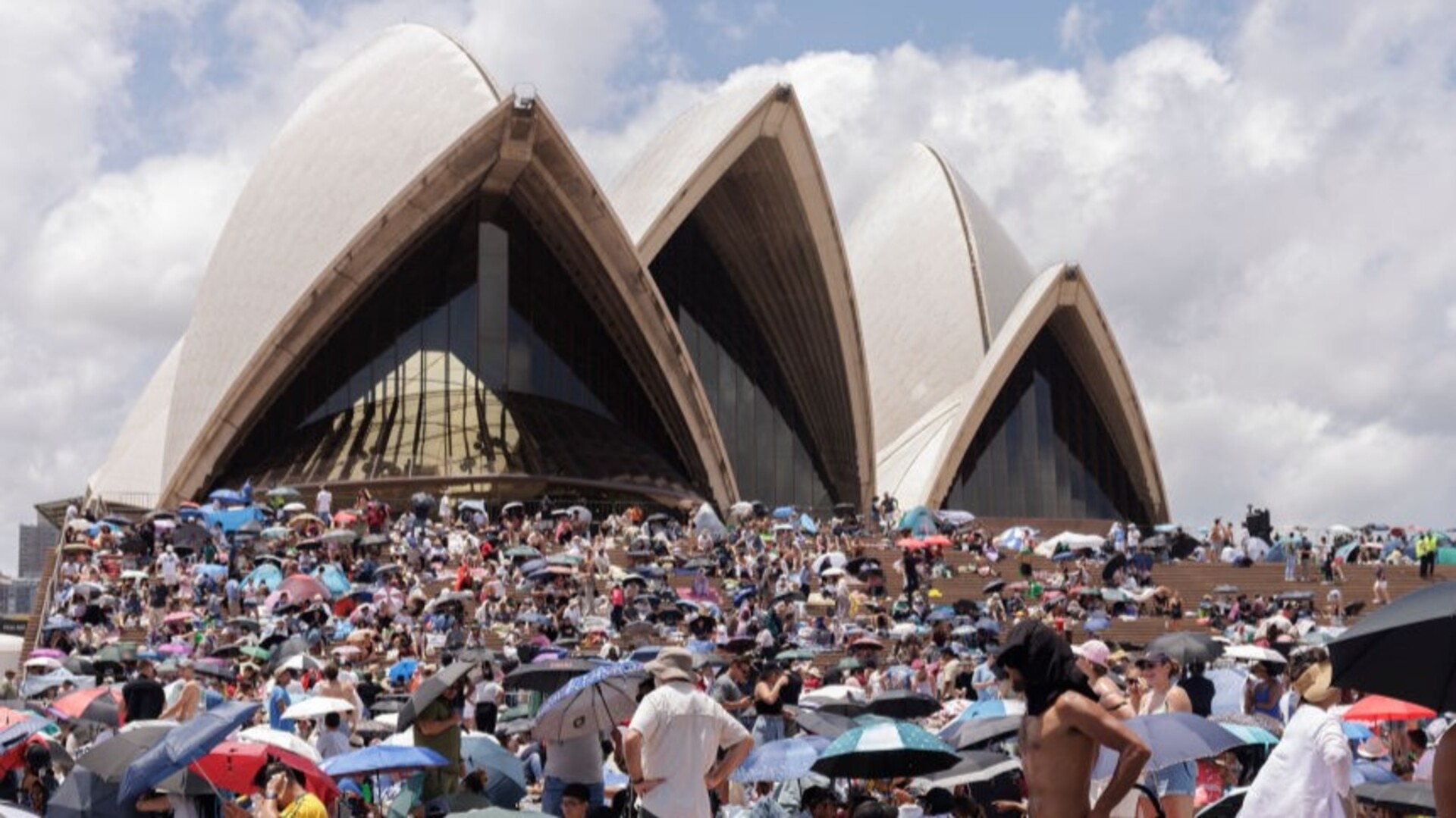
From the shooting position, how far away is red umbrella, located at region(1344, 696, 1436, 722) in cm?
877

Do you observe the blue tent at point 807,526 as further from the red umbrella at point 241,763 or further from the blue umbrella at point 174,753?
the blue umbrella at point 174,753

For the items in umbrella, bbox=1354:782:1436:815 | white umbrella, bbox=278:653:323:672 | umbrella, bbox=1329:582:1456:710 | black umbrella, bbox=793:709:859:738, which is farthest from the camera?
white umbrella, bbox=278:653:323:672

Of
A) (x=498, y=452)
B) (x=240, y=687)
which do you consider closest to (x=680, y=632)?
(x=240, y=687)

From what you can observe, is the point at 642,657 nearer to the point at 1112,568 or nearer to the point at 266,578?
the point at 266,578

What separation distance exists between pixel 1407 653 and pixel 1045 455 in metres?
36.7

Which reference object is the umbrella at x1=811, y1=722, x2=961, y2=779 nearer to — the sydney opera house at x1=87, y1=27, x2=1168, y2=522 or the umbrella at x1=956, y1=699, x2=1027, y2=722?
the umbrella at x1=956, y1=699, x2=1027, y2=722

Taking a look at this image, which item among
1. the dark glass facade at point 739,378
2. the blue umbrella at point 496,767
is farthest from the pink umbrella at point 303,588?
the dark glass facade at point 739,378

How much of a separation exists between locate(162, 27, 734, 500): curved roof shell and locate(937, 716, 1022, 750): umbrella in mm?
24080

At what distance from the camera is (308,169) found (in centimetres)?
3494

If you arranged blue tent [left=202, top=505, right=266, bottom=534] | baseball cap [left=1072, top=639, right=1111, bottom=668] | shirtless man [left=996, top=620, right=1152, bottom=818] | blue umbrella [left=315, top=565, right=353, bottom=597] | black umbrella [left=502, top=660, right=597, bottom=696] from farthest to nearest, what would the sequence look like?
blue tent [left=202, top=505, right=266, bottom=534] → blue umbrella [left=315, top=565, right=353, bottom=597] → baseball cap [left=1072, top=639, right=1111, bottom=668] → black umbrella [left=502, top=660, right=597, bottom=696] → shirtless man [left=996, top=620, right=1152, bottom=818]

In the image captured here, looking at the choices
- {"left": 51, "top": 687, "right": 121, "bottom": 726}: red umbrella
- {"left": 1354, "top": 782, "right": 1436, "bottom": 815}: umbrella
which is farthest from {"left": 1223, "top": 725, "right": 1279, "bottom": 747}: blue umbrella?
Result: {"left": 51, "top": 687, "right": 121, "bottom": 726}: red umbrella

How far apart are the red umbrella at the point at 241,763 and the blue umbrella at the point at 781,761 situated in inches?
72.4

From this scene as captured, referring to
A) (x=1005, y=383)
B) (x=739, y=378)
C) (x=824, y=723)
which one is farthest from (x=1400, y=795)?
(x=1005, y=383)

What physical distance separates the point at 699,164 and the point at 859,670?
1942 centimetres
